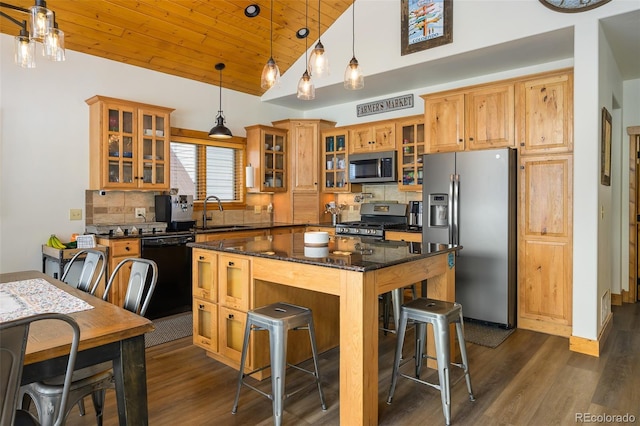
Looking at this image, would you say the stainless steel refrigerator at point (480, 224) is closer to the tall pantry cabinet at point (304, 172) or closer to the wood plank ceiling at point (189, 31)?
the tall pantry cabinet at point (304, 172)

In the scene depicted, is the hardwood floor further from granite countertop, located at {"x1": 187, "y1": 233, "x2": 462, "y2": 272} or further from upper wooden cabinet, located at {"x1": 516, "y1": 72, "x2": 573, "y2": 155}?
upper wooden cabinet, located at {"x1": 516, "y1": 72, "x2": 573, "y2": 155}

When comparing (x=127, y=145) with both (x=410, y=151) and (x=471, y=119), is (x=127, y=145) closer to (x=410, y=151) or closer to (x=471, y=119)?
(x=410, y=151)

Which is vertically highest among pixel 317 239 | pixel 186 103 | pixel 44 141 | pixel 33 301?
pixel 186 103

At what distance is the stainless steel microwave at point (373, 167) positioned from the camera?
5055mm

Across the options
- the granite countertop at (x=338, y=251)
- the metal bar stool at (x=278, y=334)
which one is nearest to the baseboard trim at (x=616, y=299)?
the granite countertop at (x=338, y=251)

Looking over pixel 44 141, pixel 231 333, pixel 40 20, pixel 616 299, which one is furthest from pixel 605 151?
pixel 44 141

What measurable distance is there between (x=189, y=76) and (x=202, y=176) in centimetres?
127

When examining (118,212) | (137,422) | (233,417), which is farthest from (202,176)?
(137,422)

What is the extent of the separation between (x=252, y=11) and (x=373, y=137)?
2089mm

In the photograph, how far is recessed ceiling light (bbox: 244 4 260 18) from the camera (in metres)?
4.24

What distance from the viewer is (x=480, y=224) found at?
3.86m

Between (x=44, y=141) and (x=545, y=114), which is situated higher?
(x=545, y=114)

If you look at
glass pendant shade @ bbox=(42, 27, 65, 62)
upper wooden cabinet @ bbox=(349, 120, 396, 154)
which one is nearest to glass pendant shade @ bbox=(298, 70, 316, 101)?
glass pendant shade @ bbox=(42, 27, 65, 62)

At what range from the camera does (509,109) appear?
12.6ft
